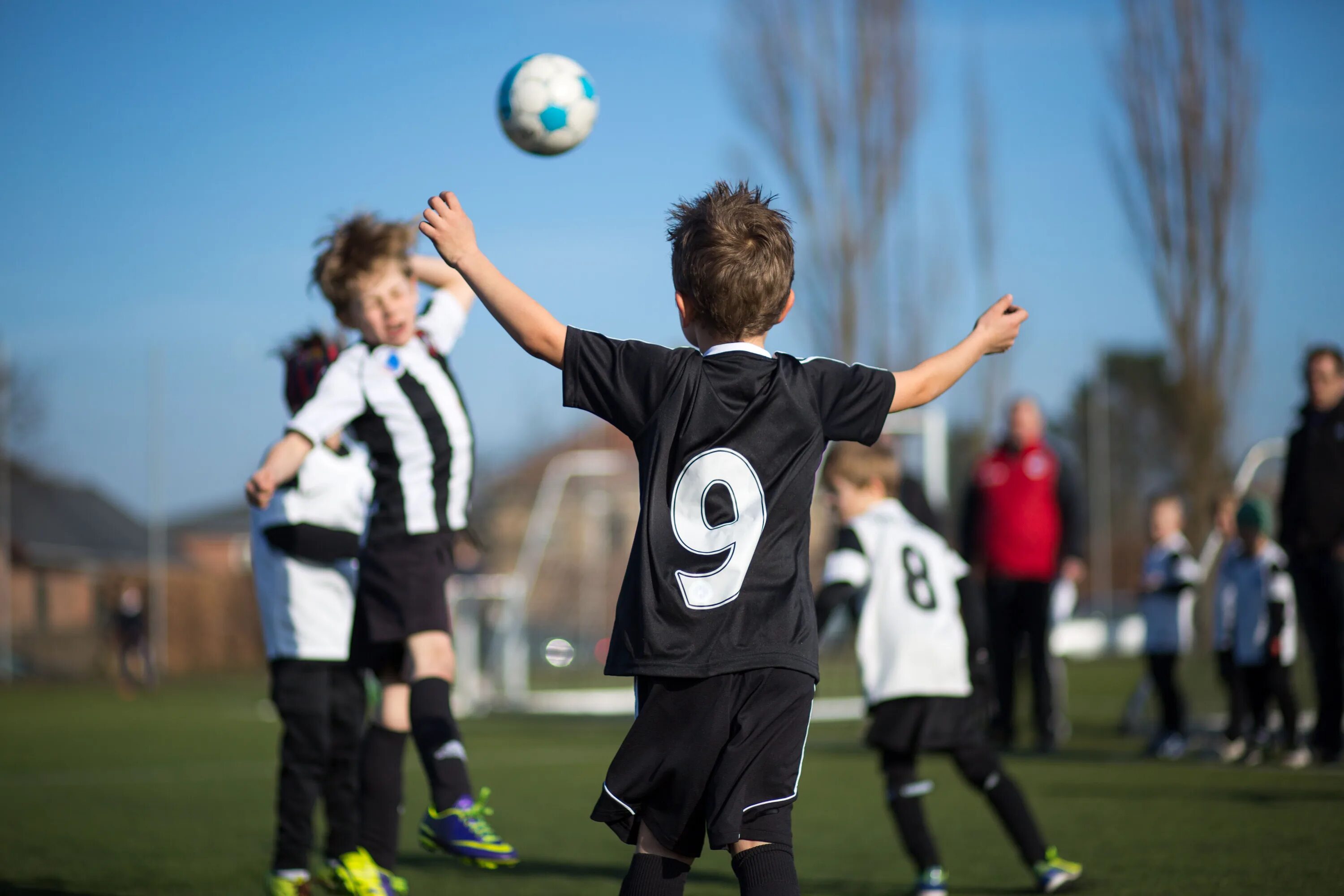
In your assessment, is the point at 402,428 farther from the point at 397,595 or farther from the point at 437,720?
the point at 437,720

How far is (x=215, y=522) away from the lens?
61.8 m

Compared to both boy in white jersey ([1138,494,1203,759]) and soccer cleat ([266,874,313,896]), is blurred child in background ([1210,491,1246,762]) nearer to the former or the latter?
boy in white jersey ([1138,494,1203,759])

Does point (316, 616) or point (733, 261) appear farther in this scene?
point (316, 616)

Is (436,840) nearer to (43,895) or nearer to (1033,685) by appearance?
(43,895)

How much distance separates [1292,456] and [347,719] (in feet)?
16.9

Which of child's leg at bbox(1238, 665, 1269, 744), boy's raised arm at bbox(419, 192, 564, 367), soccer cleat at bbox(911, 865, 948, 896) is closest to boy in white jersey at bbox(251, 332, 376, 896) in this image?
boy's raised arm at bbox(419, 192, 564, 367)

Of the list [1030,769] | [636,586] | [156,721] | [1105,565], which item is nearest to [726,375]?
[636,586]

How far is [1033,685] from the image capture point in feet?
28.3

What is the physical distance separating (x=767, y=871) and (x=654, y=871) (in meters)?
0.22

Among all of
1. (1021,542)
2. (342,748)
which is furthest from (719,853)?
(1021,542)

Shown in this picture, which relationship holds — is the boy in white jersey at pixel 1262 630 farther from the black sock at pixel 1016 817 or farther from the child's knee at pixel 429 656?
the child's knee at pixel 429 656

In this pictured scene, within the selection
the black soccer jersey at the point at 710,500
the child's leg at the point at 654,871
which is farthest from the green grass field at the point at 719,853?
the black soccer jersey at the point at 710,500

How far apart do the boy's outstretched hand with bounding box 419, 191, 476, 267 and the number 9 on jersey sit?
2.05 feet

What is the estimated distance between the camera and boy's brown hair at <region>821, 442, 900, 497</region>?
4.50 metres
